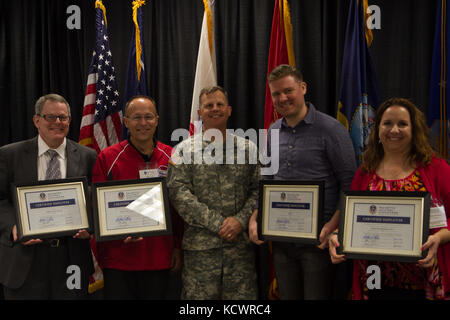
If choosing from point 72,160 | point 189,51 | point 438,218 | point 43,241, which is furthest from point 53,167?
point 438,218

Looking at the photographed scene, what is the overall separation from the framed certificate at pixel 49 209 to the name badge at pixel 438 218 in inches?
82.2

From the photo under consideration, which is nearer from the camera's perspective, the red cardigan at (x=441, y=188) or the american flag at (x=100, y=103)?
the red cardigan at (x=441, y=188)

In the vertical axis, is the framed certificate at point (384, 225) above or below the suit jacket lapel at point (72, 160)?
below

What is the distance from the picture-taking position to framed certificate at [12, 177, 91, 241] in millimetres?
2289

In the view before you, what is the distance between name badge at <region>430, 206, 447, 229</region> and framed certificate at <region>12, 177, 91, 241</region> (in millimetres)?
2087

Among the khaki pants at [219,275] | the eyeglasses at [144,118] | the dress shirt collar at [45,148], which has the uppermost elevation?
the eyeglasses at [144,118]

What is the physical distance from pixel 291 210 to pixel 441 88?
70.0 inches

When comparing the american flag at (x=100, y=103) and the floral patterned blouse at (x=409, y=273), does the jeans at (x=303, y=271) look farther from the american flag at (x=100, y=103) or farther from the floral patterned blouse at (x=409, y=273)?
the american flag at (x=100, y=103)

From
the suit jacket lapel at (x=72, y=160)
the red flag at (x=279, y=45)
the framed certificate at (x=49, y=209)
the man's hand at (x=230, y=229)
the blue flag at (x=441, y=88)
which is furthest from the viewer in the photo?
the red flag at (x=279, y=45)

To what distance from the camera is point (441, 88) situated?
115 inches

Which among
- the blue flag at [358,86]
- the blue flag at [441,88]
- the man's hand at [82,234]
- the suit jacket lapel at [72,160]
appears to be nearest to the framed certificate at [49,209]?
the man's hand at [82,234]

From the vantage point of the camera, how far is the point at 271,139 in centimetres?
261

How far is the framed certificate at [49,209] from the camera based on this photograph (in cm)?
229
